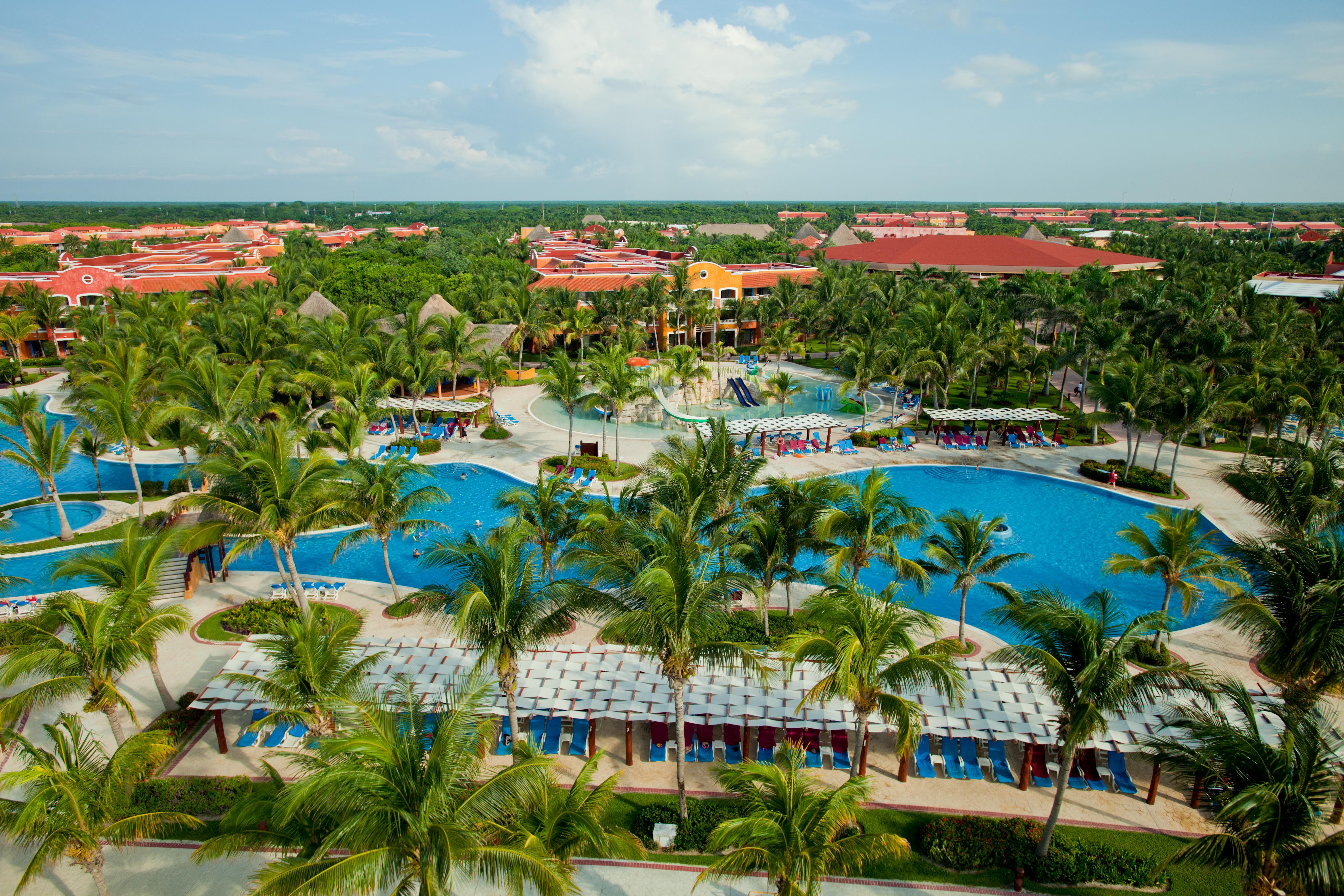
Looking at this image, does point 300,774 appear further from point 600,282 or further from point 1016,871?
point 600,282

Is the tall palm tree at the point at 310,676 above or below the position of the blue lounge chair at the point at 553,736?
above


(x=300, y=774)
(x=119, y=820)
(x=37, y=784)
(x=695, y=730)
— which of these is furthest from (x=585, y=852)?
(x=37, y=784)

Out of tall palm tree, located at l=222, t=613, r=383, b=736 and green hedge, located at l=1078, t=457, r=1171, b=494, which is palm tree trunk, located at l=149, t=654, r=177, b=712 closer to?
tall palm tree, located at l=222, t=613, r=383, b=736

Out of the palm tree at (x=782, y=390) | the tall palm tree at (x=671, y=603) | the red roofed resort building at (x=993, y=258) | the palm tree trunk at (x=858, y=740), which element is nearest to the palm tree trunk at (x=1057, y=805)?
the palm tree trunk at (x=858, y=740)

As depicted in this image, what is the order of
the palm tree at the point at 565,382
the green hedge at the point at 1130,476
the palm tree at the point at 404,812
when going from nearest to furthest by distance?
the palm tree at the point at 404,812 < the green hedge at the point at 1130,476 < the palm tree at the point at 565,382

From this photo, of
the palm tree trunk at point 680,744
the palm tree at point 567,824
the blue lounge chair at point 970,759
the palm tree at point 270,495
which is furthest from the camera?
the palm tree at point 270,495

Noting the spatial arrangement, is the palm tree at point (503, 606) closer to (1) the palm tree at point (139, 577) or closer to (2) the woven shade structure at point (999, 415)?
(1) the palm tree at point (139, 577)

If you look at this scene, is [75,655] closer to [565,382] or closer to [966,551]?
[966,551]
